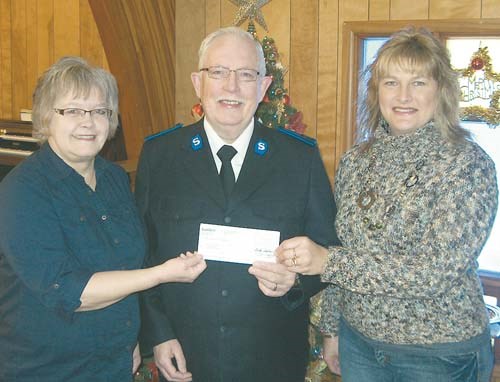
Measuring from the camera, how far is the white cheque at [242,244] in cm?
208

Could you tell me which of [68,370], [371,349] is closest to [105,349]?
[68,370]

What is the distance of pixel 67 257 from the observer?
1.92 meters

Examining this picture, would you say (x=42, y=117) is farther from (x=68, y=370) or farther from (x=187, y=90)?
(x=187, y=90)

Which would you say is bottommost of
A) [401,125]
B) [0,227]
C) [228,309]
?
[228,309]

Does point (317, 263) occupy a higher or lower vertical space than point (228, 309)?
higher

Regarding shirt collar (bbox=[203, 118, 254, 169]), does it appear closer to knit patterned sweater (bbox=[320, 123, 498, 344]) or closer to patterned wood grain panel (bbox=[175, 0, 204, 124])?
knit patterned sweater (bbox=[320, 123, 498, 344])

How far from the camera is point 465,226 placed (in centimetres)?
188

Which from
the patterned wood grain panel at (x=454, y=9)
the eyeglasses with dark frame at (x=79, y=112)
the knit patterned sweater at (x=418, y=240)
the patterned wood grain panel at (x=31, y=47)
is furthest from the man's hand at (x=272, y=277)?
the patterned wood grain panel at (x=31, y=47)

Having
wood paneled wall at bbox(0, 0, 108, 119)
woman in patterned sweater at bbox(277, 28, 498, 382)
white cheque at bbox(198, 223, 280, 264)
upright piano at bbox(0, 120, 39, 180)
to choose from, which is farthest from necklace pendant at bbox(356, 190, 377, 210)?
wood paneled wall at bbox(0, 0, 108, 119)

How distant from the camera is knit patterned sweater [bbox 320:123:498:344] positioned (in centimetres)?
190

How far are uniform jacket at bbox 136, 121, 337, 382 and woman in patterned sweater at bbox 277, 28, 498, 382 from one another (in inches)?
7.2

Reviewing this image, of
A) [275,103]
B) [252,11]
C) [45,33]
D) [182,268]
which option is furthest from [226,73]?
[45,33]

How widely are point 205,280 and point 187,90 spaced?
311 centimetres

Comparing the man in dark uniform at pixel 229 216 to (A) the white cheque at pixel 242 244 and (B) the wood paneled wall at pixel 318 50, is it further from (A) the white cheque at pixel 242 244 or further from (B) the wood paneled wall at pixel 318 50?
(B) the wood paneled wall at pixel 318 50
